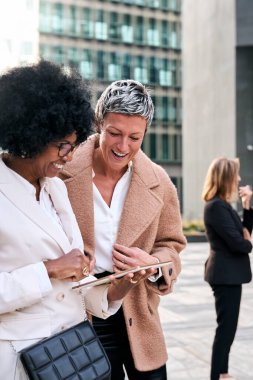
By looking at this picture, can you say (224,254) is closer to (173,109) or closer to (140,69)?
(140,69)

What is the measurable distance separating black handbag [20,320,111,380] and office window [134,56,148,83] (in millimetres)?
54198

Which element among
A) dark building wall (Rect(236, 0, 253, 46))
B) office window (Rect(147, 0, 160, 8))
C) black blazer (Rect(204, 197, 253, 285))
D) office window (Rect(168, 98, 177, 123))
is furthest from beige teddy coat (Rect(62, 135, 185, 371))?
office window (Rect(147, 0, 160, 8))

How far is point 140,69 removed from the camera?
55312 millimetres

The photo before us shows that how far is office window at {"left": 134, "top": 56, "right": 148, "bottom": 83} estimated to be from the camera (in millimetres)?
55094

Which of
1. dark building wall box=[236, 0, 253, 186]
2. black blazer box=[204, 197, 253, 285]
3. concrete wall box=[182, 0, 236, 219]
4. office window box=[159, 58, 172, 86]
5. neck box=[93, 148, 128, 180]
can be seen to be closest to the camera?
neck box=[93, 148, 128, 180]

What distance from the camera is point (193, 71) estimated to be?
3609 centimetres

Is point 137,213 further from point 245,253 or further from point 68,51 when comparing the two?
point 68,51

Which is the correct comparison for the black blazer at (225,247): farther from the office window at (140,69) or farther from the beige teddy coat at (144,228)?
the office window at (140,69)

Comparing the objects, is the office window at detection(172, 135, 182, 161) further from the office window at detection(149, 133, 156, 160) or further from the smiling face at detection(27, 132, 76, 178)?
the smiling face at detection(27, 132, 76, 178)

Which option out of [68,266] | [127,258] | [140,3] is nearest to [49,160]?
[68,266]

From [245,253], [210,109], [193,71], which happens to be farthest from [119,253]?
[193,71]

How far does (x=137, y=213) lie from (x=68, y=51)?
2066 inches

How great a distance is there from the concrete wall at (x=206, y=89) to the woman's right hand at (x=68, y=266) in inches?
1147

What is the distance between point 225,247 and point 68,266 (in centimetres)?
298
